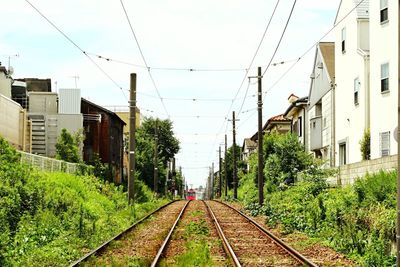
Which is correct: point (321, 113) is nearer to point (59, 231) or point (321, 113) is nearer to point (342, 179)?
point (342, 179)

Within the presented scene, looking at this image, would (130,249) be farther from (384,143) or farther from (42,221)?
(384,143)

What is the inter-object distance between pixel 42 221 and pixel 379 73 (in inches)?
610

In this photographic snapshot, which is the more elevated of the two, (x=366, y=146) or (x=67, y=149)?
(x=67, y=149)

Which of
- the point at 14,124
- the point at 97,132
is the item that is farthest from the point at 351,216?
the point at 97,132

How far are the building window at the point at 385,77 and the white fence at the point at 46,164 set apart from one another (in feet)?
48.8

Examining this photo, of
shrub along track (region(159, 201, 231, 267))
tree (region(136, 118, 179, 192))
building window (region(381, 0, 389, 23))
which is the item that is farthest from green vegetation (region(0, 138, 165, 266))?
tree (region(136, 118, 179, 192))

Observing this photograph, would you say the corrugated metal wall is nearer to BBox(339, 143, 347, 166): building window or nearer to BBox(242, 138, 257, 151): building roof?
BBox(339, 143, 347, 166): building window

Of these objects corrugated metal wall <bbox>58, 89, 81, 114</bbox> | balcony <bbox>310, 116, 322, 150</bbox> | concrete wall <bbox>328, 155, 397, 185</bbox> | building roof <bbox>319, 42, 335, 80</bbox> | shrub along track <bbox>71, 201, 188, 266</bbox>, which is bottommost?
shrub along track <bbox>71, 201, 188, 266</bbox>

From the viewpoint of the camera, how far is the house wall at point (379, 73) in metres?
25.7

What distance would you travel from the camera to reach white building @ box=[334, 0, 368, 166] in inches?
1234

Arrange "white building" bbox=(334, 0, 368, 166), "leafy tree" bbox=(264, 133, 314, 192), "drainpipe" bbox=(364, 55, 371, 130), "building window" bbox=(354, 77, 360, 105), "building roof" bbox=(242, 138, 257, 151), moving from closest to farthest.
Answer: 1. "drainpipe" bbox=(364, 55, 371, 130)
2. "white building" bbox=(334, 0, 368, 166)
3. "building window" bbox=(354, 77, 360, 105)
4. "leafy tree" bbox=(264, 133, 314, 192)
5. "building roof" bbox=(242, 138, 257, 151)

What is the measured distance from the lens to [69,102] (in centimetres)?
5916

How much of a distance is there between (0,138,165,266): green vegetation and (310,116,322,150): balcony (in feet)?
60.8

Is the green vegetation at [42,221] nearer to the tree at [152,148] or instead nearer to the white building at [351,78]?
the white building at [351,78]
